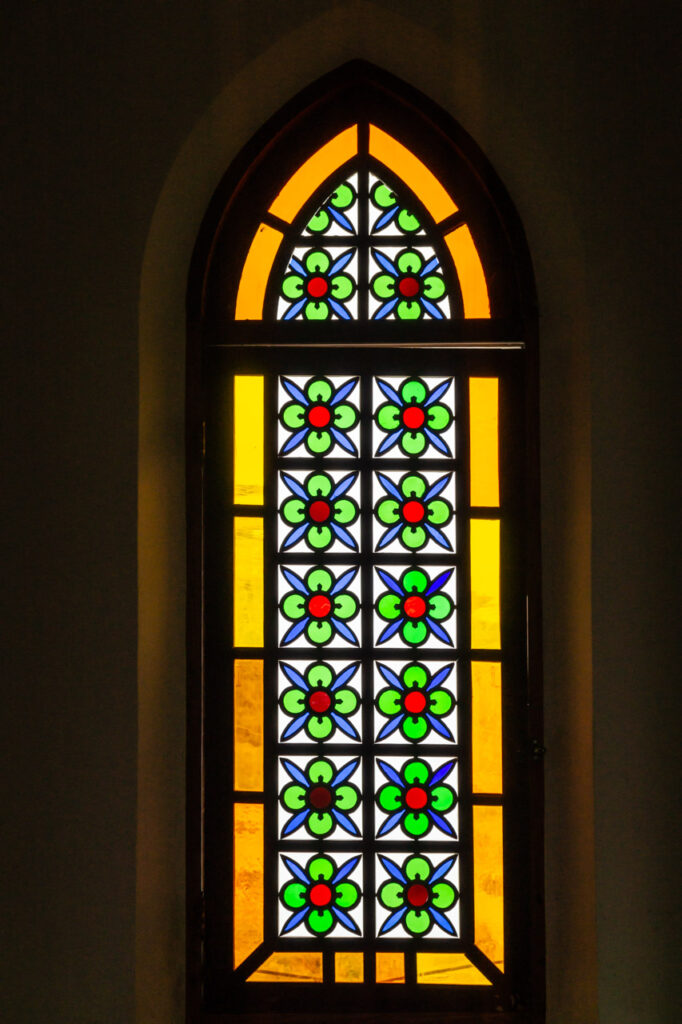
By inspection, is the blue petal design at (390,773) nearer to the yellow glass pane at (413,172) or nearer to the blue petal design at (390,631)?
the blue petal design at (390,631)

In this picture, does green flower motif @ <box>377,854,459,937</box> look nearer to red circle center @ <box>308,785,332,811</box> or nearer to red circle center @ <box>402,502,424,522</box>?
red circle center @ <box>308,785,332,811</box>

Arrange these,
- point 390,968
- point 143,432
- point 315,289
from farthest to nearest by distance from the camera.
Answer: point 315,289
point 390,968
point 143,432

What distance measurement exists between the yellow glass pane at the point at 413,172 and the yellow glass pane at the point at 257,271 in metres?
0.35

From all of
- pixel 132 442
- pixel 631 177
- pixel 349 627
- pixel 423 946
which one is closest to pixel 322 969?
pixel 423 946

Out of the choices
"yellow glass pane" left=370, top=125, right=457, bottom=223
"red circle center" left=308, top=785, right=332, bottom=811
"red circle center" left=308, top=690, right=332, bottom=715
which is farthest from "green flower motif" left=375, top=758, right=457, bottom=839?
"yellow glass pane" left=370, top=125, right=457, bottom=223

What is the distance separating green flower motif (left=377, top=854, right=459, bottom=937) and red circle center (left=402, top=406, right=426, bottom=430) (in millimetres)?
1102

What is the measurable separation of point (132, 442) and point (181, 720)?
28.6 inches

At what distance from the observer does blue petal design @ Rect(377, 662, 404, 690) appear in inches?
95.4

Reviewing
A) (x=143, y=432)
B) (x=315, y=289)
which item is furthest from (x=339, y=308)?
(x=143, y=432)

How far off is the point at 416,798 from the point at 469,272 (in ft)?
4.51

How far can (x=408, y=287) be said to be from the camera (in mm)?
2479

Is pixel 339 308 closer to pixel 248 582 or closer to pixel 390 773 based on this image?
pixel 248 582

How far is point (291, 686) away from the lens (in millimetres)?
2424

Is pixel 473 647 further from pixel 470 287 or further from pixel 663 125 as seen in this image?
pixel 663 125
